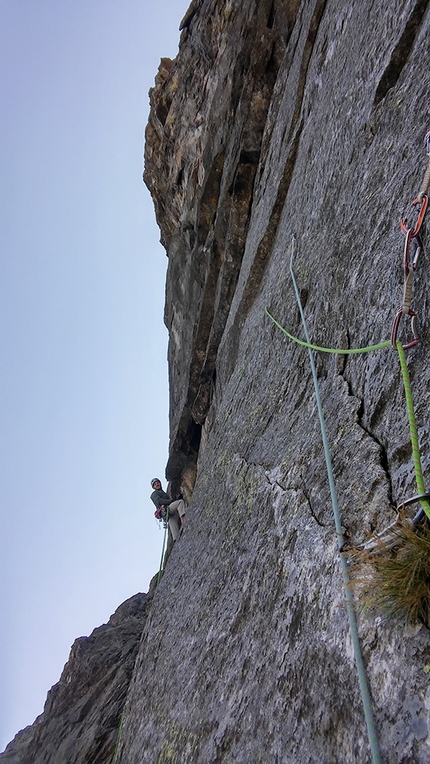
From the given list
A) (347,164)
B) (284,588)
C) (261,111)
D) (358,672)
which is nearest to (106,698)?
(284,588)

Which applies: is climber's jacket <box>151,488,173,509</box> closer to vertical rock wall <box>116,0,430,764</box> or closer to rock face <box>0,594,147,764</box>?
rock face <box>0,594,147,764</box>

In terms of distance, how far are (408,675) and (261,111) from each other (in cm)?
999

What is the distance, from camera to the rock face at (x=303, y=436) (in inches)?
108

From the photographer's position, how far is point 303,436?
14.5 ft

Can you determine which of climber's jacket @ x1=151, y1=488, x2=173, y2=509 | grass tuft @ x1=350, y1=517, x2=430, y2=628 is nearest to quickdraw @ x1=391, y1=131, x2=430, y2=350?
grass tuft @ x1=350, y1=517, x2=430, y2=628

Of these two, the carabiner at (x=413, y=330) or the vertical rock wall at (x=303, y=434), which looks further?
the carabiner at (x=413, y=330)

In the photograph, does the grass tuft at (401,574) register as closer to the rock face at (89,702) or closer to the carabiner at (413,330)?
the carabiner at (413,330)

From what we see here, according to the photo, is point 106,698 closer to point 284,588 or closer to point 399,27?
point 284,588

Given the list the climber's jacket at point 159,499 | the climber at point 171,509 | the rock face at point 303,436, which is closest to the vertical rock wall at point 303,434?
the rock face at point 303,436

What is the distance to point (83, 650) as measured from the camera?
1103 cm

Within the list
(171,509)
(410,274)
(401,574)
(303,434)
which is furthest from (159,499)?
(401,574)

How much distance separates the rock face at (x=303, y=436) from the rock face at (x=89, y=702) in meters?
0.13

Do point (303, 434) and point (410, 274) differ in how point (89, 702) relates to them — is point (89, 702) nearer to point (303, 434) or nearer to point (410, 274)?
point (303, 434)

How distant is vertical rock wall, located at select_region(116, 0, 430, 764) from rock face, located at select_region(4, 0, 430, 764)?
18 mm
